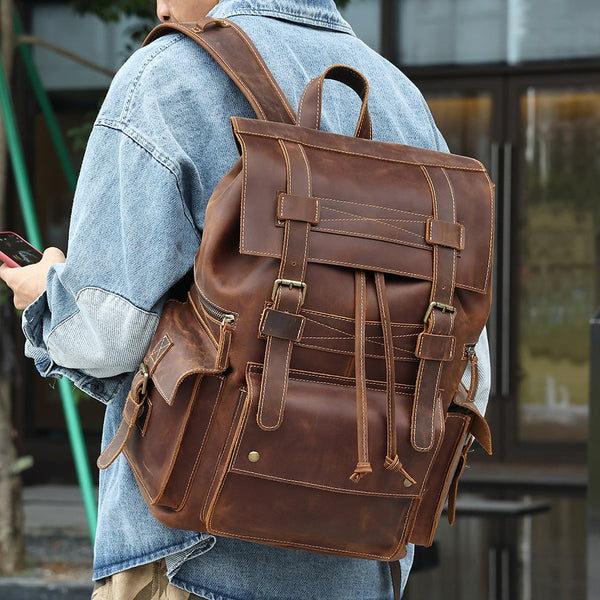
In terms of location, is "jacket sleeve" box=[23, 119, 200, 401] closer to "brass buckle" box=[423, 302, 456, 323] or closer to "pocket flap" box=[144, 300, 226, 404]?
"pocket flap" box=[144, 300, 226, 404]

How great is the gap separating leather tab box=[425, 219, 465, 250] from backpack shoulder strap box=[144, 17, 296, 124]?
25 centimetres

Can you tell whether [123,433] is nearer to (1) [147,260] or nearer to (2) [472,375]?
(1) [147,260]

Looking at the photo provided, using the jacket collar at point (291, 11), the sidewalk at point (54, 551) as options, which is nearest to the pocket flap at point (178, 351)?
the jacket collar at point (291, 11)

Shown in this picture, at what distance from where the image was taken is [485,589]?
485 centimetres

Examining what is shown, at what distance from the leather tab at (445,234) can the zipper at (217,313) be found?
0.29 meters

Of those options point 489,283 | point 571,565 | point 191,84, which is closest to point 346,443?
point 489,283

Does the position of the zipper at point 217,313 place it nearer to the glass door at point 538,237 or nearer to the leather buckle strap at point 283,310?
the leather buckle strap at point 283,310

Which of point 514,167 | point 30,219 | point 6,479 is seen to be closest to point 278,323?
point 30,219

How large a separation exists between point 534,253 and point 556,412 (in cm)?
129

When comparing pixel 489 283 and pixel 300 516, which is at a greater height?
pixel 489 283

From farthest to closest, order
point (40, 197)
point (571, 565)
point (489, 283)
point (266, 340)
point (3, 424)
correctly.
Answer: point (40, 197), point (571, 565), point (3, 424), point (489, 283), point (266, 340)

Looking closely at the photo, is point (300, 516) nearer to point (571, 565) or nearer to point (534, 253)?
point (571, 565)

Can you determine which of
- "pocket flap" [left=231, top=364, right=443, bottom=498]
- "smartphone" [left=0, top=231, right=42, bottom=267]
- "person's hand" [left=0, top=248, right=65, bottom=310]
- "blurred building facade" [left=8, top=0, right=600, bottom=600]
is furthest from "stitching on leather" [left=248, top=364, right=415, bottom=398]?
"blurred building facade" [left=8, top=0, right=600, bottom=600]

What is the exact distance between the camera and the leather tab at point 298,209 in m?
1.30
